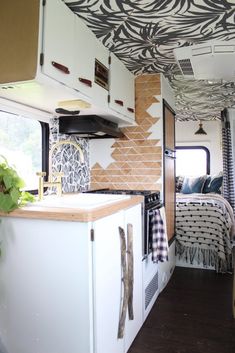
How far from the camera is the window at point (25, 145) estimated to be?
7.12 ft

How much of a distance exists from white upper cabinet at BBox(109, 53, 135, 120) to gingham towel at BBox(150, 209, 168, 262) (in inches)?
38.3

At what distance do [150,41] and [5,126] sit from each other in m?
1.27

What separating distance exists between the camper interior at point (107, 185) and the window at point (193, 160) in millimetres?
2308

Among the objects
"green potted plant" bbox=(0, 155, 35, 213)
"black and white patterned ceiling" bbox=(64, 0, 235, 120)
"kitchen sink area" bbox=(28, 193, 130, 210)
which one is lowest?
"kitchen sink area" bbox=(28, 193, 130, 210)

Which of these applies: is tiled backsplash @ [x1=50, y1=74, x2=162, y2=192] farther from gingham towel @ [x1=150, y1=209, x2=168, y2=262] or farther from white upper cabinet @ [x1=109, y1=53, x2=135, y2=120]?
gingham towel @ [x1=150, y1=209, x2=168, y2=262]

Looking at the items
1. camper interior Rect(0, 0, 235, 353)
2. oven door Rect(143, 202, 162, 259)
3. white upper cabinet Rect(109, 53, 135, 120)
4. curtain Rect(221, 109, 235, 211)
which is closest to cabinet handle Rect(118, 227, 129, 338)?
camper interior Rect(0, 0, 235, 353)

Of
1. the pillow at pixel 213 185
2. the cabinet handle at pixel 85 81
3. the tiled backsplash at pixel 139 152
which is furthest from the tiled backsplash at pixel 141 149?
the pillow at pixel 213 185

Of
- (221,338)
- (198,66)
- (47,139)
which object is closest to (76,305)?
(221,338)

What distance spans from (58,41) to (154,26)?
75 cm

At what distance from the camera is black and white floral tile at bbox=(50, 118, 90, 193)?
8.54 ft

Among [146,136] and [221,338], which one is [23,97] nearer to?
[146,136]

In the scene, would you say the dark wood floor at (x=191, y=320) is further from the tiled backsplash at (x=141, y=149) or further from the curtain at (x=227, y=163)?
the curtain at (x=227, y=163)

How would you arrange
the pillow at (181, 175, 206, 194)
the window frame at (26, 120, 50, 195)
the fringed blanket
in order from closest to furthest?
1. the window frame at (26, 120, 50, 195)
2. the fringed blanket
3. the pillow at (181, 175, 206, 194)

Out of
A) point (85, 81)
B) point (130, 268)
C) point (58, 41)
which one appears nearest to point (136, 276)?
point (130, 268)
